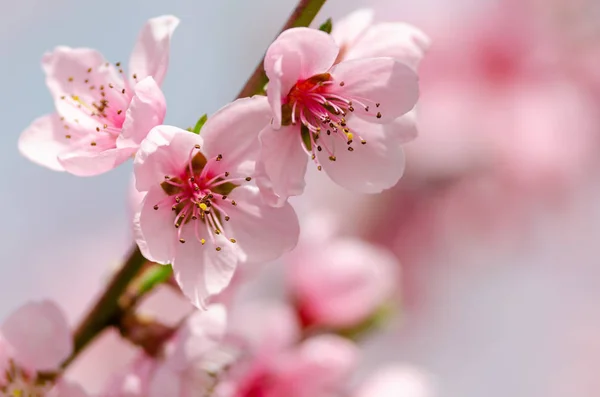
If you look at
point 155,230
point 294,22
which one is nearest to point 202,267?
point 155,230

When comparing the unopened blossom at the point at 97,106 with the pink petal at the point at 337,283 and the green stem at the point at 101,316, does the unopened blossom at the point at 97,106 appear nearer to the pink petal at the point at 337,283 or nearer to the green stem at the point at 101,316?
the green stem at the point at 101,316

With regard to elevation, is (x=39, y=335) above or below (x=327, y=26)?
below

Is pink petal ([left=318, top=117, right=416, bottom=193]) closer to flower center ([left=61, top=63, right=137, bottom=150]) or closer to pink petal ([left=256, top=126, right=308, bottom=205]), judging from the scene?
pink petal ([left=256, top=126, right=308, bottom=205])

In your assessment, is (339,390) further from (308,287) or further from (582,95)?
(582,95)

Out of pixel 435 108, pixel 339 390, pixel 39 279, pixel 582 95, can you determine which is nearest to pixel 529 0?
pixel 582 95

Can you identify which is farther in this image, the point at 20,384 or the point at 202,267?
the point at 20,384

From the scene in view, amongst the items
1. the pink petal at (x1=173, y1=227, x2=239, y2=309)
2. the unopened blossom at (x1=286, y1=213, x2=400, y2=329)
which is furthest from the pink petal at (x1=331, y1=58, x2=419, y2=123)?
the unopened blossom at (x1=286, y1=213, x2=400, y2=329)

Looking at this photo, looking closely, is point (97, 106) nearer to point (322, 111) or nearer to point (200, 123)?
point (200, 123)
